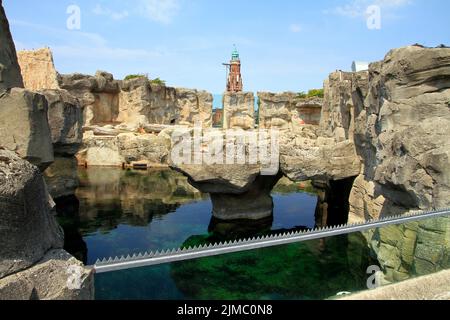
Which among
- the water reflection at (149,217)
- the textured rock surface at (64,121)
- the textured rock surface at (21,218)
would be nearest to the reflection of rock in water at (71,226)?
the water reflection at (149,217)

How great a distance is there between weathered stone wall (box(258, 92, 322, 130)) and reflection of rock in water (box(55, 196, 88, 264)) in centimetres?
2017

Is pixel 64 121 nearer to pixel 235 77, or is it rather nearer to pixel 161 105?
pixel 161 105

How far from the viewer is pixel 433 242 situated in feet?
11.3

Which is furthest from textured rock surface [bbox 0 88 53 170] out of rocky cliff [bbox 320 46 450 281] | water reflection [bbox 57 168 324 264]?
rocky cliff [bbox 320 46 450 281]

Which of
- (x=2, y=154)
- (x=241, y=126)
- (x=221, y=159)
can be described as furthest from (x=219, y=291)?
(x=241, y=126)

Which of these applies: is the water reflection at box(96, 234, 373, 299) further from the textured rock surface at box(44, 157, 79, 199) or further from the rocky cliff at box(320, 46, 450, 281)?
the textured rock surface at box(44, 157, 79, 199)

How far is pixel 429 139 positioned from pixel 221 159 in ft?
19.7

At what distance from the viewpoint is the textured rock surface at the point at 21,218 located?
6.68 feet

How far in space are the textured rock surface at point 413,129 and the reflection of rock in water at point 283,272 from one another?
400 cm

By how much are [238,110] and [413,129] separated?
25.6 meters

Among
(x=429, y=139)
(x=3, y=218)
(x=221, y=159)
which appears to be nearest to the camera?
(x=3, y=218)

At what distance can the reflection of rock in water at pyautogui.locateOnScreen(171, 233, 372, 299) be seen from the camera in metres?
2.67

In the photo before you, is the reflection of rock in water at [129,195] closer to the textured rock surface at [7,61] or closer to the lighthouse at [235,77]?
the textured rock surface at [7,61]
